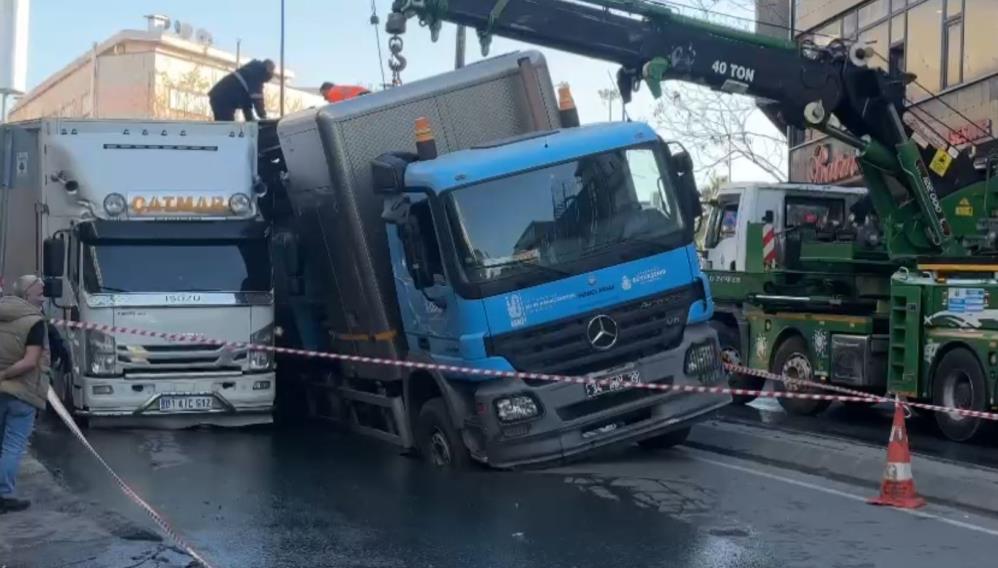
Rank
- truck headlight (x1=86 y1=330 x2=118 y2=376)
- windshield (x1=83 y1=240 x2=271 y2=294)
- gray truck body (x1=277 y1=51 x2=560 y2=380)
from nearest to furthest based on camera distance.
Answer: gray truck body (x1=277 y1=51 x2=560 y2=380) → truck headlight (x1=86 y1=330 x2=118 y2=376) → windshield (x1=83 y1=240 x2=271 y2=294)

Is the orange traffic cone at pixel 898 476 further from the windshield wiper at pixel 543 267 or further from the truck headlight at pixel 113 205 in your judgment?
the truck headlight at pixel 113 205

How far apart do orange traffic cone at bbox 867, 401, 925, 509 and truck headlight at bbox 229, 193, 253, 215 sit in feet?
25.1

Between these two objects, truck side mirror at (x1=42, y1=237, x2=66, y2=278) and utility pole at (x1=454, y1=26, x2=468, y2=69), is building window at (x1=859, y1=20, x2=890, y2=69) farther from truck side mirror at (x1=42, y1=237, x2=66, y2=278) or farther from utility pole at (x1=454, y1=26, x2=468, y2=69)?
truck side mirror at (x1=42, y1=237, x2=66, y2=278)

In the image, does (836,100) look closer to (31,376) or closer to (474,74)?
(474,74)

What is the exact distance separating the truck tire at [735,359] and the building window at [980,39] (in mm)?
7112

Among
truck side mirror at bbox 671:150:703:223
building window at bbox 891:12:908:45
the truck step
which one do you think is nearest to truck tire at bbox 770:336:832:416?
the truck step

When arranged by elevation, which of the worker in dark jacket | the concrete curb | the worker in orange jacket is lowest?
the concrete curb

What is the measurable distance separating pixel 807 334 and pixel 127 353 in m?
8.30

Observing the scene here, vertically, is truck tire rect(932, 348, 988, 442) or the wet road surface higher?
truck tire rect(932, 348, 988, 442)

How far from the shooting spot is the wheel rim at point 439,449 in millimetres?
11617

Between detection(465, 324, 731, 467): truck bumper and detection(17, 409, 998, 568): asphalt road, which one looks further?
detection(465, 324, 731, 467): truck bumper

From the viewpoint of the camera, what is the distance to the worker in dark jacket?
713 inches

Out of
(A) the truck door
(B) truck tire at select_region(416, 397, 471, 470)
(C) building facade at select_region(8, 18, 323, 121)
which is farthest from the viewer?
(C) building facade at select_region(8, 18, 323, 121)

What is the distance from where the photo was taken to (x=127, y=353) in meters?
14.2
